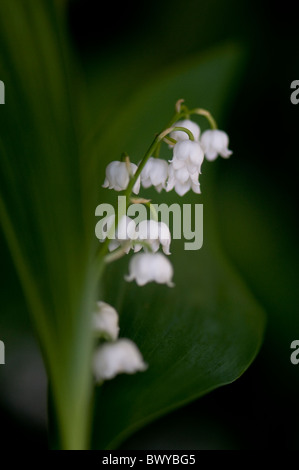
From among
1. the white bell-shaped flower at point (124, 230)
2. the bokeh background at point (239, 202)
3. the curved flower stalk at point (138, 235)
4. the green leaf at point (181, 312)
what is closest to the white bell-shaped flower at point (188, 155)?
the curved flower stalk at point (138, 235)

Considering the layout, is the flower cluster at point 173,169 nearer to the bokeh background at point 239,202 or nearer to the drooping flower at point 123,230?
the drooping flower at point 123,230

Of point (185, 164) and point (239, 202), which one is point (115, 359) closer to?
point (185, 164)

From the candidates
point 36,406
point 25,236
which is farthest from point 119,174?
point 36,406

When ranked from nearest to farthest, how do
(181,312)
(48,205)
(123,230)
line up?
(48,205) < (123,230) < (181,312)

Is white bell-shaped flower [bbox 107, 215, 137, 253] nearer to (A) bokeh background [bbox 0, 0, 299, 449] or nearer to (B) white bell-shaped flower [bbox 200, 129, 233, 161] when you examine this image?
(B) white bell-shaped flower [bbox 200, 129, 233, 161]

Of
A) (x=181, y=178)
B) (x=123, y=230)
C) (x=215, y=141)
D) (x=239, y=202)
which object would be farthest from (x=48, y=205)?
(x=239, y=202)

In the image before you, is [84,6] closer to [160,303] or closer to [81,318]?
[160,303]
